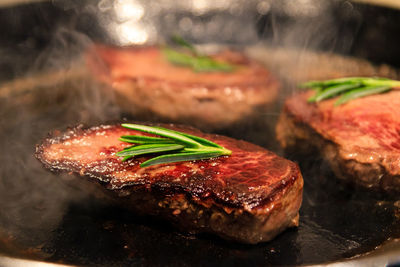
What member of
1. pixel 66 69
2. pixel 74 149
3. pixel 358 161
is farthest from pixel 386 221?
pixel 66 69

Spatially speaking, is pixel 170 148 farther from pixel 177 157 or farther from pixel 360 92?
pixel 360 92

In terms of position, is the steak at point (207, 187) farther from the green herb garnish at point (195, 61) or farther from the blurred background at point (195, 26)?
the blurred background at point (195, 26)

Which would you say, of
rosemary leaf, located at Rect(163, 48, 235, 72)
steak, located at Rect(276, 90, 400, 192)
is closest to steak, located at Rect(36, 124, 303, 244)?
steak, located at Rect(276, 90, 400, 192)

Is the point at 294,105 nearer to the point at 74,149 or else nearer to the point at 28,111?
the point at 74,149

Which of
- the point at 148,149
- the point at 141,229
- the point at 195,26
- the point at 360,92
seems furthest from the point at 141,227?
the point at 195,26

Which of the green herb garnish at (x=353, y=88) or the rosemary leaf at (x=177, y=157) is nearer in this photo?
the rosemary leaf at (x=177, y=157)

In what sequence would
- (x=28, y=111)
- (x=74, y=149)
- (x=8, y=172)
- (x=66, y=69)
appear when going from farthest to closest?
(x=66, y=69) < (x=28, y=111) < (x=8, y=172) < (x=74, y=149)

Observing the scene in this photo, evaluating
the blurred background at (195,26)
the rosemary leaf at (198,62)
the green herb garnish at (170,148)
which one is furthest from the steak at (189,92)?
the green herb garnish at (170,148)
